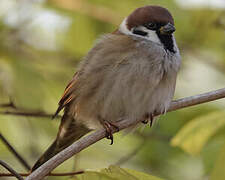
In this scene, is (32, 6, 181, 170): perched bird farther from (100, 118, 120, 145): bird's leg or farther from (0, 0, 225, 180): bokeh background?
(0, 0, 225, 180): bokeh background

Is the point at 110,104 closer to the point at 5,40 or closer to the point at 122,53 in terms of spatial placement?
the point at 122,53

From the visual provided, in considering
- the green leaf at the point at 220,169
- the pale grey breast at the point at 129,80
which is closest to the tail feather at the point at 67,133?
the pale grey breast at the point at 129,80

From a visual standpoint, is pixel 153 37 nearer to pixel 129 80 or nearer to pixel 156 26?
pixel 156 26

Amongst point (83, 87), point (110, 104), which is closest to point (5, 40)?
point (83, 87)

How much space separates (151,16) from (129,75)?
0.51 meters

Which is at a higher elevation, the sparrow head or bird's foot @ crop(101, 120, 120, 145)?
the sparrow head

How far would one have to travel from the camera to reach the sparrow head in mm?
3414

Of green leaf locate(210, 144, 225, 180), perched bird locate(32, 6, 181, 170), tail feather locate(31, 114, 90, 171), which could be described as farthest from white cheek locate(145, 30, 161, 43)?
green leaf locate(210, 144, 225, 180)

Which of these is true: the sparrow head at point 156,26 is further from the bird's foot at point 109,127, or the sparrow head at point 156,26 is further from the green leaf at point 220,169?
the green leaf at point 220,169

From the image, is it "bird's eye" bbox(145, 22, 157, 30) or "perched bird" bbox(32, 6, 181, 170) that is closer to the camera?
"perched bird" bbox(32, 6, 181, 170)

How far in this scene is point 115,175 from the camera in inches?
88.3

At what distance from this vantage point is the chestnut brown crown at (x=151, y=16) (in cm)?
342

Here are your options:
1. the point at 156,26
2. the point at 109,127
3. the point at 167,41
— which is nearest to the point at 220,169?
the point at 109,127

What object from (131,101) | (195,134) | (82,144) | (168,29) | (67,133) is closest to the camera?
(82,144)
